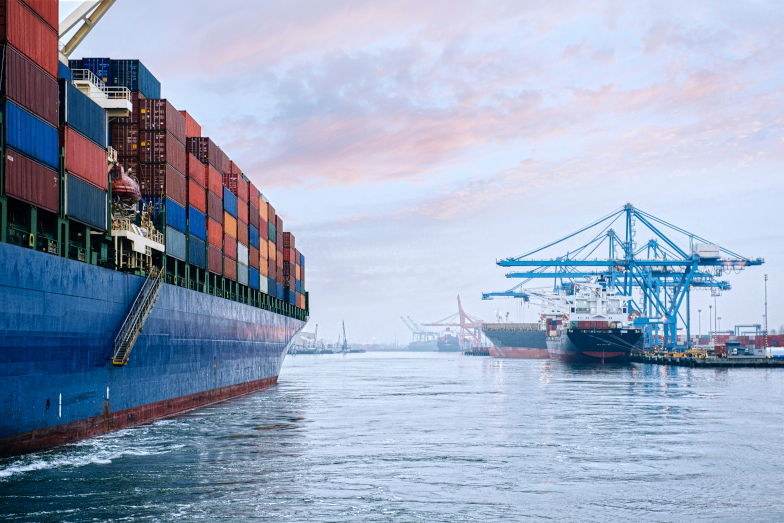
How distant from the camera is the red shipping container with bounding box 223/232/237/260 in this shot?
146ft

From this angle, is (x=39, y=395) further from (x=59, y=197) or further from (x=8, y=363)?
(x=59, y=197)

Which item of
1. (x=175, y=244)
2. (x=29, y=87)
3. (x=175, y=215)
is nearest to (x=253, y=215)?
(x=175, y=215)

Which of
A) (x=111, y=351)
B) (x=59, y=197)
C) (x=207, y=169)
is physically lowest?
(x=111, y=351)

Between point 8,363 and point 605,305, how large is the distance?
12542cm

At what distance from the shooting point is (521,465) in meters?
22.8

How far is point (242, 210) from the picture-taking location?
161 ft

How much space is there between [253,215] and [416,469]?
112ft

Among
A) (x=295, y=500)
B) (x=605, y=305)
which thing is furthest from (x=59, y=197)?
(x=605, y=305)

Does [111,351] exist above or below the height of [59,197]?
below

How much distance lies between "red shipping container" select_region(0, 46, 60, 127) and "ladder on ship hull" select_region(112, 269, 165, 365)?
894cm

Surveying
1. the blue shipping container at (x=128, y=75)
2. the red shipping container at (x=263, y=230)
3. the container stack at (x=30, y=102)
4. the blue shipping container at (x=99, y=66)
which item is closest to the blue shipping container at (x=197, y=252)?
the blue shipping container at (x=128, y=75)

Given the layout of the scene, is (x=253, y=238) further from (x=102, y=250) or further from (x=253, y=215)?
(x=102, y=250)

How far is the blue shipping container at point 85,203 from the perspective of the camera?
25.1 metres

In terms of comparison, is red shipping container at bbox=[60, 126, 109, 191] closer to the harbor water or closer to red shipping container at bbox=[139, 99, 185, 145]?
red shipping container at bbox=[139, 99, 185, 145]
